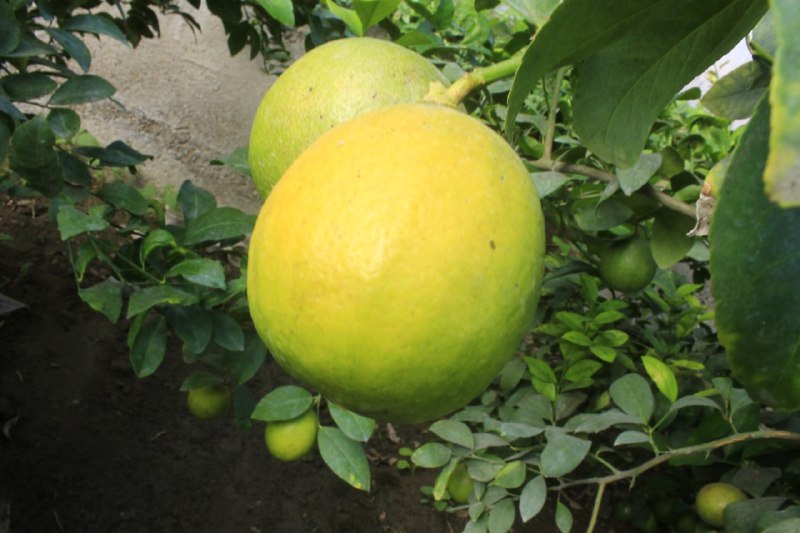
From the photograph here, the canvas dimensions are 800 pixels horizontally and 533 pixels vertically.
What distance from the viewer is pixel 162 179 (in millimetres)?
2678

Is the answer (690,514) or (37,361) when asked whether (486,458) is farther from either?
(37,361)

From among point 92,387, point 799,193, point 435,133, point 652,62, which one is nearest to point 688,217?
point 652,62

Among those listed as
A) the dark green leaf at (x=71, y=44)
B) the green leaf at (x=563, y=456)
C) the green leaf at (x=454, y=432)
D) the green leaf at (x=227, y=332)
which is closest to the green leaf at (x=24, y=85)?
the dark green leaf at (x=71, y=44)

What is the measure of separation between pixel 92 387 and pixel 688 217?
1.61 m

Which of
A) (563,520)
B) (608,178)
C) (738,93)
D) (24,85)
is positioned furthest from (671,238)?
(24,85)

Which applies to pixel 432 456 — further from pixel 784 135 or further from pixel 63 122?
pixel 784 135

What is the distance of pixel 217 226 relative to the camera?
1081 mm

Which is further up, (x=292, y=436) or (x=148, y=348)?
(x=148, y=348)

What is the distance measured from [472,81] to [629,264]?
0.67m

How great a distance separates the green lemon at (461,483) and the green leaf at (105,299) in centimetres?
68

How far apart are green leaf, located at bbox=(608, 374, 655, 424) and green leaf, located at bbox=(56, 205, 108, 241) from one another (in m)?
0.86

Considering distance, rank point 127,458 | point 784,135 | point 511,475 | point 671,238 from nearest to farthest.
→ point 784,135, point 671,238, point 511,475, point 127,458

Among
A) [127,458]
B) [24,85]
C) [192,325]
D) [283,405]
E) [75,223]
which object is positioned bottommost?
[127,458]

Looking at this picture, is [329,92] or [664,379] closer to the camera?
[329,92]
